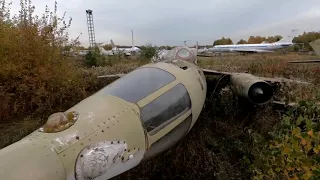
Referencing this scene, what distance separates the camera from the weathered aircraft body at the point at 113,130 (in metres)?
2.82

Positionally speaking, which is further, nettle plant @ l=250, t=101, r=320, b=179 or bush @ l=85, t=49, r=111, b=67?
bush @ l=85, t=49, r=111, b=67

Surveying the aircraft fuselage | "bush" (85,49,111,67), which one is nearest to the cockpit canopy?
the aircraft fuselage

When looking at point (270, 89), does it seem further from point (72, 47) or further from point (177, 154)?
point (72, 47)

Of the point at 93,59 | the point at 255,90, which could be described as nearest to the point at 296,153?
the point at 255,90

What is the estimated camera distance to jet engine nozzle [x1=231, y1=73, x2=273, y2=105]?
5.66 m

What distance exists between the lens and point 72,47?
10.0m

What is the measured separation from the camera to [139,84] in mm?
4273

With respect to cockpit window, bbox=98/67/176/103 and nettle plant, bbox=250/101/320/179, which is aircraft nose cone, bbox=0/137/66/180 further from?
nettle plant, bbox=250/101/320/179

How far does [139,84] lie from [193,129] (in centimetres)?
272

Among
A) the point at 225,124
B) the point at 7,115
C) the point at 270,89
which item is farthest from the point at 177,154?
the point at 7,115

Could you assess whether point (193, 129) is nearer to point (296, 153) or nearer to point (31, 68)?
point (296, 153)

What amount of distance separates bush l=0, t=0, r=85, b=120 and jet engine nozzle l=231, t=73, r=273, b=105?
5.10 meters

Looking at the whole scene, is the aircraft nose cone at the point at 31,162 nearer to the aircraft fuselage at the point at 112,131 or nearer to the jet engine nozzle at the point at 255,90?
the aircraft fuselage at the point at 112,131

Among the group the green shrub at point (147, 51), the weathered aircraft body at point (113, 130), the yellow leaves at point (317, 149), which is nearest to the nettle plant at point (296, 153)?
the yellow leaves at point (317, 149)
